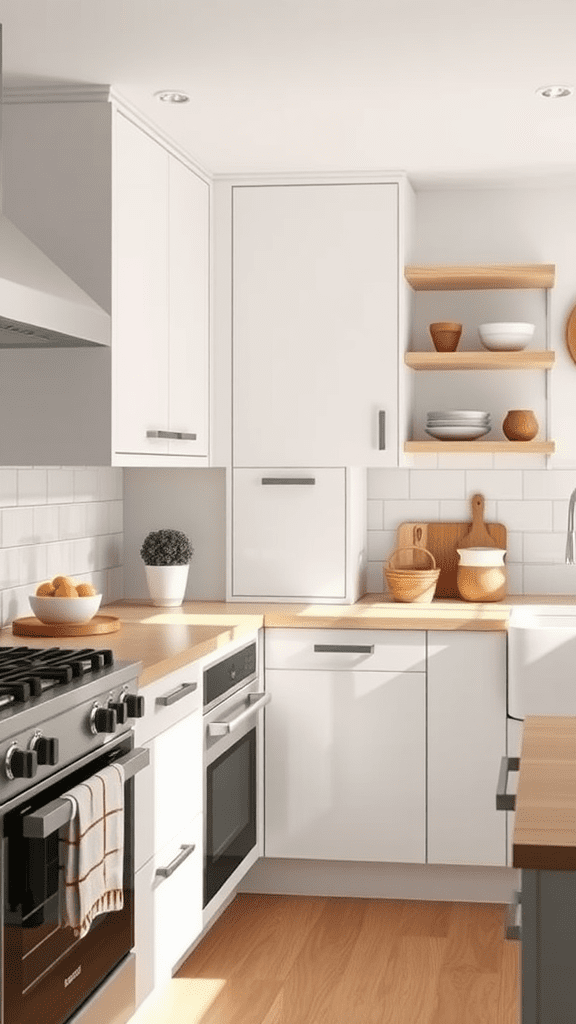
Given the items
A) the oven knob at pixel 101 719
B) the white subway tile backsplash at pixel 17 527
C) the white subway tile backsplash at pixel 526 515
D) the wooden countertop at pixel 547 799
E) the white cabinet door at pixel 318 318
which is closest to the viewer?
the wooden countertop at pixel 547 799

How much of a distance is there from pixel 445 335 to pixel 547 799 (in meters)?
2.96

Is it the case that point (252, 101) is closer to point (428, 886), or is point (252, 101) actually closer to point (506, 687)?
point (506, 687)

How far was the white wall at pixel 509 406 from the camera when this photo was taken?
4887 millimetres

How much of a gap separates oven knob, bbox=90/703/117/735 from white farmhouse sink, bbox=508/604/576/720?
1758 mm

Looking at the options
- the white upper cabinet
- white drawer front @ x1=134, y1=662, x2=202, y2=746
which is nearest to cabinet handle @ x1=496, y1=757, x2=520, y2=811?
white drawer front @ x1=134, y1=662, x2=202, y2=746

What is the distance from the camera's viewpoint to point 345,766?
4395 mm

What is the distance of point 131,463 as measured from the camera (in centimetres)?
386

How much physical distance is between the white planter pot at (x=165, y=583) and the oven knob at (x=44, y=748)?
84.3 inches

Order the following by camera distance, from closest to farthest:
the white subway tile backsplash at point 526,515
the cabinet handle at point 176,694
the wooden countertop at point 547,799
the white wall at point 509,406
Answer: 1. the wooden countertop at point 547,799
2. the cabinet handle at point 176,694
3. the white wall at point 509,406
4. the white subway tile backsplash at point 526,515

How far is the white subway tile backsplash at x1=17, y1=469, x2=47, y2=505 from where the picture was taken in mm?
4031

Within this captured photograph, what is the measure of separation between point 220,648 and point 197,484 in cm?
116

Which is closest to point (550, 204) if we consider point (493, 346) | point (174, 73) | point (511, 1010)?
point (493, 346)

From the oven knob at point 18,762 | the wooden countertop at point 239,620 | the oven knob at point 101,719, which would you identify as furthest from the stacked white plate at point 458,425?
the oven knob at point 18,762

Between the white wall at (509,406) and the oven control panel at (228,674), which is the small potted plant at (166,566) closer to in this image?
the oven control panel at (228,674)
